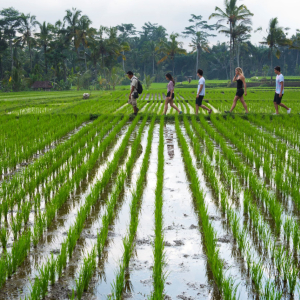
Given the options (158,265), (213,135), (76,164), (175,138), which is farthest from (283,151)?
(158,265)

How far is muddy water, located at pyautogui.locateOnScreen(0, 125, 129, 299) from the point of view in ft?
7.79

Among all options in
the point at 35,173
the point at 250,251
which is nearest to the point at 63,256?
the point at 250,251

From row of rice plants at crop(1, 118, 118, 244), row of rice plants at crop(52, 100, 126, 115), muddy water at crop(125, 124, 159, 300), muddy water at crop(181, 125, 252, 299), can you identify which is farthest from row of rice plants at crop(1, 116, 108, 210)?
row of rice plants at crop(52, 100, 126, 115)

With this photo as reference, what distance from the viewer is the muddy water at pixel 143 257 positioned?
2414mm

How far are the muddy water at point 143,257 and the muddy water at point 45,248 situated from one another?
1.89ft

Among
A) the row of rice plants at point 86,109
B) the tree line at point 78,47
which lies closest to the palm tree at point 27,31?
the tree line at point 78,47

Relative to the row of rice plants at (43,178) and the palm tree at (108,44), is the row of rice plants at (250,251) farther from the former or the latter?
the palm tree at (108,44)

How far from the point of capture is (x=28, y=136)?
761cm

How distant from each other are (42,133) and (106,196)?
13.9 ft

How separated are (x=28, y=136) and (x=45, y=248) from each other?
501 cm

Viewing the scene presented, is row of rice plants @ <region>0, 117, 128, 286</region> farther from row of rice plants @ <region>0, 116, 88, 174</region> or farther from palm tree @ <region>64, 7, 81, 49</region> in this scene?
palm tree @ <region>64, 7, 81, 49</region>

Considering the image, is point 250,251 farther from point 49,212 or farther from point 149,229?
point 49,212

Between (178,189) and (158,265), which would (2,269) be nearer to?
(158,265)

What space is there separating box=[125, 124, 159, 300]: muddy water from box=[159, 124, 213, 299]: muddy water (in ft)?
0.40
